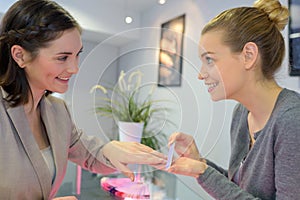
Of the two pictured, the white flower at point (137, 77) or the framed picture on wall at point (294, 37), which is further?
the framed picture on wall at point (294, 37)

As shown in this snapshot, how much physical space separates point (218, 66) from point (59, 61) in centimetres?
32

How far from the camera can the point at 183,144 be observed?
1.89 feet

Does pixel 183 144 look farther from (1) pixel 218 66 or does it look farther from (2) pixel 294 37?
(2) pixel 294 37

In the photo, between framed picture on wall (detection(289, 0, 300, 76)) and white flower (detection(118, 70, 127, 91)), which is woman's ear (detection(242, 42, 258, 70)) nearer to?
white flower (detection(118, 70, 127, 91))

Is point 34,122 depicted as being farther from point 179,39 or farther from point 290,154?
point 290,154

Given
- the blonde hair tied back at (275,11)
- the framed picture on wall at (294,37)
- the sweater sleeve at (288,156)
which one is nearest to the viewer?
the sweater sleeve at (288,156)

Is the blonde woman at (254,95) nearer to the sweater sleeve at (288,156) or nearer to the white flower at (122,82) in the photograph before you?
the sweater sleeve at (288,156)

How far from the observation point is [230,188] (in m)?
0.58

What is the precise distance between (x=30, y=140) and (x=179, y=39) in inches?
15.3

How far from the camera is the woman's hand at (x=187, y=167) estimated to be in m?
0.57

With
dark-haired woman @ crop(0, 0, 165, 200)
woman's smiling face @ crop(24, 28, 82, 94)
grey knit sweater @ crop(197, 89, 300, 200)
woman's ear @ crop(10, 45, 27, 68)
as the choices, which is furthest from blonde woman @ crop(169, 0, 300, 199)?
woman's ear @ crop(10, 45, 27, 68)

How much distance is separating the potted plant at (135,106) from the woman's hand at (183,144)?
28mm

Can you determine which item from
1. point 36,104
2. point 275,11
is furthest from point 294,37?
point 36,104

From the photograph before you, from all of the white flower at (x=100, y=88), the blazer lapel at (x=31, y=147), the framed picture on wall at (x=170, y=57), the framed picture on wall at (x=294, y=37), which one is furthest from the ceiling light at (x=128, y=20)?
the framed picture on wall at (x=294, y=37)
